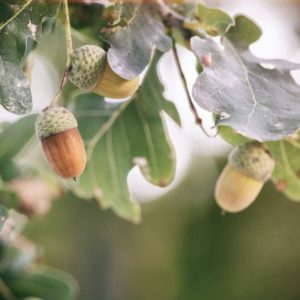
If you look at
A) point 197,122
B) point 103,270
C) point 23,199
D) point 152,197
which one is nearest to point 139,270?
point 103,270

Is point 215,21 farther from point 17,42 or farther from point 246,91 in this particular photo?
point 17,42

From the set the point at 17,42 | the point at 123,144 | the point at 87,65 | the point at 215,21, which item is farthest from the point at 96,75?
the point at 123,144

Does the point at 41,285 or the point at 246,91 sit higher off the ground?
the point at 246,91

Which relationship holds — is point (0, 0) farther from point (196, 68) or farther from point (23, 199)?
point (23, 199)

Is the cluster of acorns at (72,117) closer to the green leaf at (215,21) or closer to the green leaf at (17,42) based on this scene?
the green leaf at (17,42)

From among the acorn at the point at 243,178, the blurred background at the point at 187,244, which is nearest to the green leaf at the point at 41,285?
the acorn at the point at 243,178

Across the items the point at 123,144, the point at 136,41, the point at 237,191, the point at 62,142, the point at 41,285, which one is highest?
the point at 136,41

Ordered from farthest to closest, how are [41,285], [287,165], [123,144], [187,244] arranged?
[187,244], [41,285], [123,144], [287,165]

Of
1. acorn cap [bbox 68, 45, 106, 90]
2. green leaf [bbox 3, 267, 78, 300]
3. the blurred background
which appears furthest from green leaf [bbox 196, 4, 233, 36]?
the blurred background
